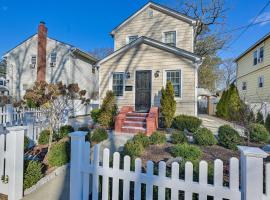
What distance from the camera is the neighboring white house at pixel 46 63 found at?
17.7 metres

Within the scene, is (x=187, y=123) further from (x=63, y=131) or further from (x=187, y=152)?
(x=63, y=131)

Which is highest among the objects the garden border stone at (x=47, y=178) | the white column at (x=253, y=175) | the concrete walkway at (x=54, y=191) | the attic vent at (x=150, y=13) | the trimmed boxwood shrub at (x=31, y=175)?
the attic vent at (x=150, y=13)

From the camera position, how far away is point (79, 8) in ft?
57.9

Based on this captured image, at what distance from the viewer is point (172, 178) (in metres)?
1.98

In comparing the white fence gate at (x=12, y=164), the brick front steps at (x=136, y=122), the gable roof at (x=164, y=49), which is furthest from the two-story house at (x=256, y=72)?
the white fence gate at (x=12, y=164)

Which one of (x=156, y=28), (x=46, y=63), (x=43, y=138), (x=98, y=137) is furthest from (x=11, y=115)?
(x=46, y=63)

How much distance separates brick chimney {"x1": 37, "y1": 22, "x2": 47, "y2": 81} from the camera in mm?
16016

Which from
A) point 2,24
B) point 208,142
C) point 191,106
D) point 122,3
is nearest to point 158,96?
point 191,106

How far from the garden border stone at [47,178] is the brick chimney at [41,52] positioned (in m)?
14.0

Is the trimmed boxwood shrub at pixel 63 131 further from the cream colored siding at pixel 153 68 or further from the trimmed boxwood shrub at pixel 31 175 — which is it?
the cream colored siding at pixel 153 68

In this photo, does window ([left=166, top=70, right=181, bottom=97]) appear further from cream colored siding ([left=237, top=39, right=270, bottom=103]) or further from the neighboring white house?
the neighboring white house

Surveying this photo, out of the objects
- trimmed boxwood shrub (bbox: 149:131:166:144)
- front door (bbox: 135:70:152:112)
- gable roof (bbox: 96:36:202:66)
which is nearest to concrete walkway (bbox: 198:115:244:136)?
front door (bbox: 135:70:152:112)

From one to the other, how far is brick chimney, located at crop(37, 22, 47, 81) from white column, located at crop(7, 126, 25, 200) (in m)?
14.6

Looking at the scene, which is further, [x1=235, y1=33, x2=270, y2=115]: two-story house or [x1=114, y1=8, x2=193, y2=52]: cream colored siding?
[x1=235, y1=33, x2=270, y2=115]: two-story house
